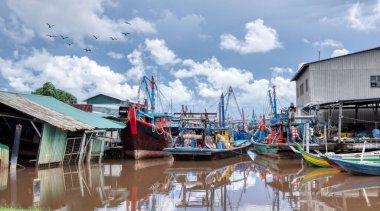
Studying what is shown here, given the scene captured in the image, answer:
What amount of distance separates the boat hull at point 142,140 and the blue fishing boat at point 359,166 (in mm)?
11891

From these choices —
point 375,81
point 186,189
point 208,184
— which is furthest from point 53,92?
point 375,81

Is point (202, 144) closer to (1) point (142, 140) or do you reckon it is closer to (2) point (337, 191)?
(1) point (142, 140)

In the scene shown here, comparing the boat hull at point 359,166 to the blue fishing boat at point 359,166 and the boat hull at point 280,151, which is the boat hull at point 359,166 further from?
Result: the boat hull at point 280,151

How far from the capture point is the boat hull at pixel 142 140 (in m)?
22.2

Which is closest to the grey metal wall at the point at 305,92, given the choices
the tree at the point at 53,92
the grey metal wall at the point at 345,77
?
the grey metal wall at the point at 345,77

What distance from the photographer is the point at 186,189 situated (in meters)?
12.8

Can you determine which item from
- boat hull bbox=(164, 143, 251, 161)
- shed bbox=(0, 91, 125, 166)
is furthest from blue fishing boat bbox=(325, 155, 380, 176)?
shed bbox=(0, 91, 125, 166)

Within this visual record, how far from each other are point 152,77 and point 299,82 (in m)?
12.7

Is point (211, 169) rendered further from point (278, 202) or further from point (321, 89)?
point (321, 89)

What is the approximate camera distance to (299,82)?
98.9 ft

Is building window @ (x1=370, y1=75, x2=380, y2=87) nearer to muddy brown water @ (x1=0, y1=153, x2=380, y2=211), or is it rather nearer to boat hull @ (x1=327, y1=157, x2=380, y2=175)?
muddy brown water @ (x1=0, y1=153, x2=380, y2=211)

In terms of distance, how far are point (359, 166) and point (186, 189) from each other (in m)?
6.75

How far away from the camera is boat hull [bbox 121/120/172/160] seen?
2217cm

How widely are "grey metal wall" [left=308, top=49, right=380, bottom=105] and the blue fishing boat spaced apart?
38.6 feet
